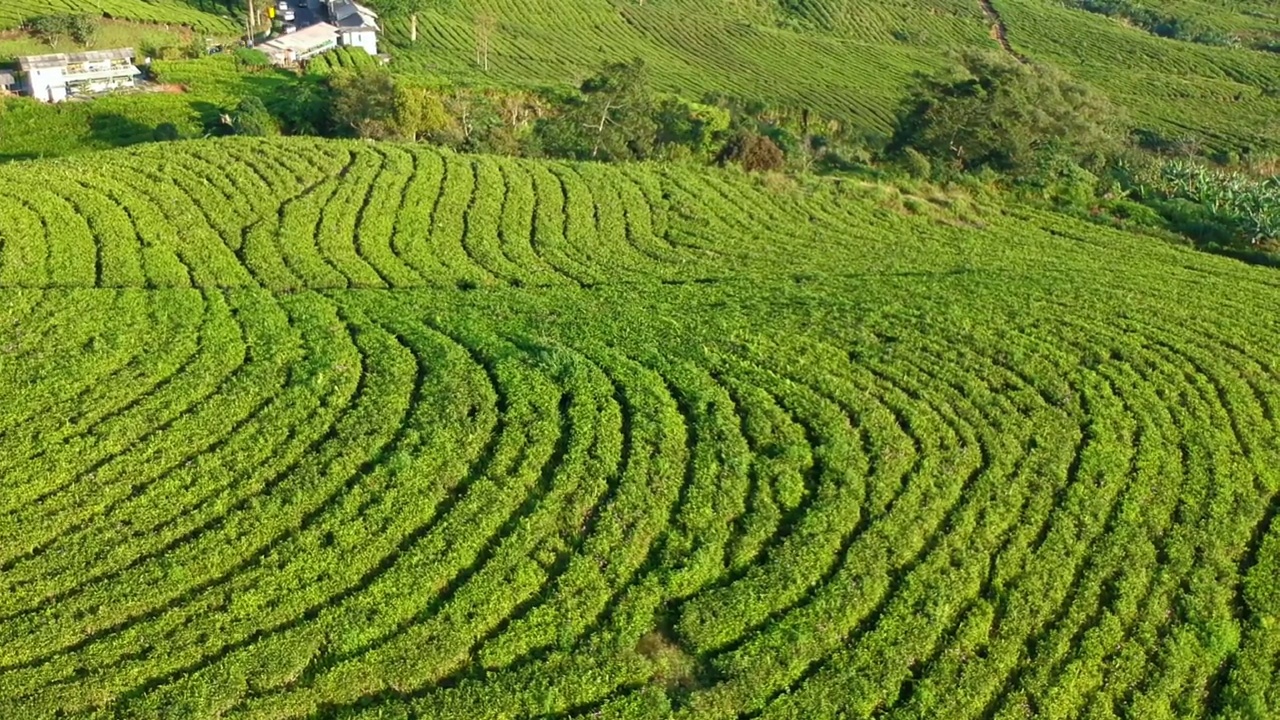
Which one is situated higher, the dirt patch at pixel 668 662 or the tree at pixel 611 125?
the tree at pixel 611 125

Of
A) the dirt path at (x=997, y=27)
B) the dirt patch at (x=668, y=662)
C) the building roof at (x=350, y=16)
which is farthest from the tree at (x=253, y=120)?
the dirt path at (x=997, y=27)

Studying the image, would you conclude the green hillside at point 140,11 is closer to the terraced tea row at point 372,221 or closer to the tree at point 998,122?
the terraced tea row at point 372,221

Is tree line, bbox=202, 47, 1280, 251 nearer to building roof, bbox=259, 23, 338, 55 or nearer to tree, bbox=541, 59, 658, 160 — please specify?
tree, bbox=541, 59, 658, 160

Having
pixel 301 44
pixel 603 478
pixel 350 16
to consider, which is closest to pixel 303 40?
pixel 301 44

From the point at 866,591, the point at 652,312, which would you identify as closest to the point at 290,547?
the point at 866,591

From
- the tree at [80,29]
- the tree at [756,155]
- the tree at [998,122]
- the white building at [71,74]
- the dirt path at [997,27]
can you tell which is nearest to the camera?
the tree at [756,155]

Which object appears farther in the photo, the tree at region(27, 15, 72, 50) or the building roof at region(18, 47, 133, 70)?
the tree at region(27, 15, 72, 50)

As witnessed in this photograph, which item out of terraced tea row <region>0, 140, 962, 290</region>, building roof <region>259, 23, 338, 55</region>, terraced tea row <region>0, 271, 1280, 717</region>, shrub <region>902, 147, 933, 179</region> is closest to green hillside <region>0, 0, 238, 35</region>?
building roof <region>259, 23, 338, 55</region>
